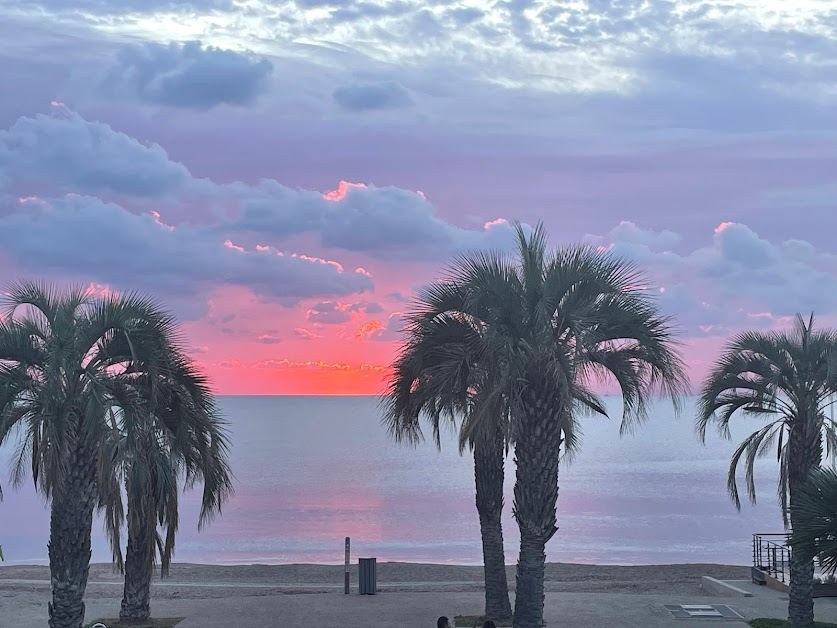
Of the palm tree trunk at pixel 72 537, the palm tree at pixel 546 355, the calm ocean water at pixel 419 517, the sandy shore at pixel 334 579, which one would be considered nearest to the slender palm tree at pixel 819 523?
the palm tree at pixel 546 355

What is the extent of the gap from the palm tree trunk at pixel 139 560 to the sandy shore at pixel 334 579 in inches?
286

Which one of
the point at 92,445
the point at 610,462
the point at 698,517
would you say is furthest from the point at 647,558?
the point at 610,462

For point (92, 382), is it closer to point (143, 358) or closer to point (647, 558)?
point (143, 358)

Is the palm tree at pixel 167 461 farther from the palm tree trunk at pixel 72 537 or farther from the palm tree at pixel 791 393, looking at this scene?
the palm tree at pixel 791 393

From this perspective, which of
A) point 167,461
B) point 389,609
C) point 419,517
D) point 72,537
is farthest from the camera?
point 419,517

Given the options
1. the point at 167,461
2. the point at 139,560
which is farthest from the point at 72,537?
the point at 139,560

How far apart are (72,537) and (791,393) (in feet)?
46.7

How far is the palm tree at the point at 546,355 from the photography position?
60.1ft

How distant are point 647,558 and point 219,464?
4089 cm

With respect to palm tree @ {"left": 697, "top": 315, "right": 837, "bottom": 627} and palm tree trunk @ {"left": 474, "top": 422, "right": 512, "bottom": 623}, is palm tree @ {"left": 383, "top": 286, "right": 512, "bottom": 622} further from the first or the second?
palm tree @ {"left": 697, "top": 315, "right": 837, "bottom": 627}

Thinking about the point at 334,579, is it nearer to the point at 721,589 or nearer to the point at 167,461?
the point at 721,589

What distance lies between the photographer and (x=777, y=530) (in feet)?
243

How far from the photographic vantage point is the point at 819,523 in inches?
672

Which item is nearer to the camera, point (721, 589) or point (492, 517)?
point (492, 517)
